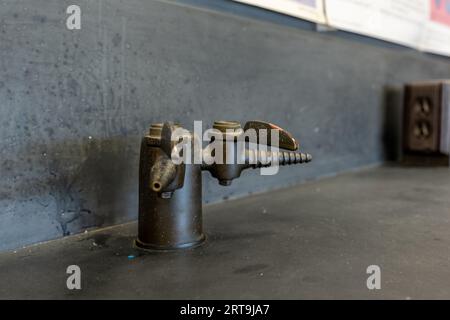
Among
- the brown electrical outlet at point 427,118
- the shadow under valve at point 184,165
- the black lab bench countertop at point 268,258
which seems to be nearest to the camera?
the black lab bench countertop at point 268,258

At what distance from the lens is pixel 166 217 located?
901 millimetres

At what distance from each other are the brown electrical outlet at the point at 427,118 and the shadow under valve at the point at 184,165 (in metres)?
1.30

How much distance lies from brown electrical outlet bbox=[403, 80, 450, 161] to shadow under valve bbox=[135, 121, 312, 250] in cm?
130

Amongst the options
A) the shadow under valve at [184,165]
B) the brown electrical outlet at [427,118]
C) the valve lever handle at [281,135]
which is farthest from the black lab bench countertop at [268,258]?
the brown electrical outlet at [427,118]

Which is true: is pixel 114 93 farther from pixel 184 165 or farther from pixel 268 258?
pixel 268 258

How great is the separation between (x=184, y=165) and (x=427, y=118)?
153 cm

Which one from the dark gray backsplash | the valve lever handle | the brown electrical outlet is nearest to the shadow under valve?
the valve lever handle

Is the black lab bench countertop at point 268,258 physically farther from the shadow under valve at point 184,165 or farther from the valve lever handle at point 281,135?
the valve lever handle at point 281,135

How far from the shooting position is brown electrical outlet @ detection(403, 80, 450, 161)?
202cm

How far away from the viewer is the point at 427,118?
6.75 feet

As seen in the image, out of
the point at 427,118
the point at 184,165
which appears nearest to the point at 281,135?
the point at 184,165

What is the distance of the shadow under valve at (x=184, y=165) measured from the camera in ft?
2.82

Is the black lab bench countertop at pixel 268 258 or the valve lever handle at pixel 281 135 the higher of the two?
the valve lever handle at pixel 281 135

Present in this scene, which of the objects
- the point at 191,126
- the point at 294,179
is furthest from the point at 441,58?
the point at 191,126
